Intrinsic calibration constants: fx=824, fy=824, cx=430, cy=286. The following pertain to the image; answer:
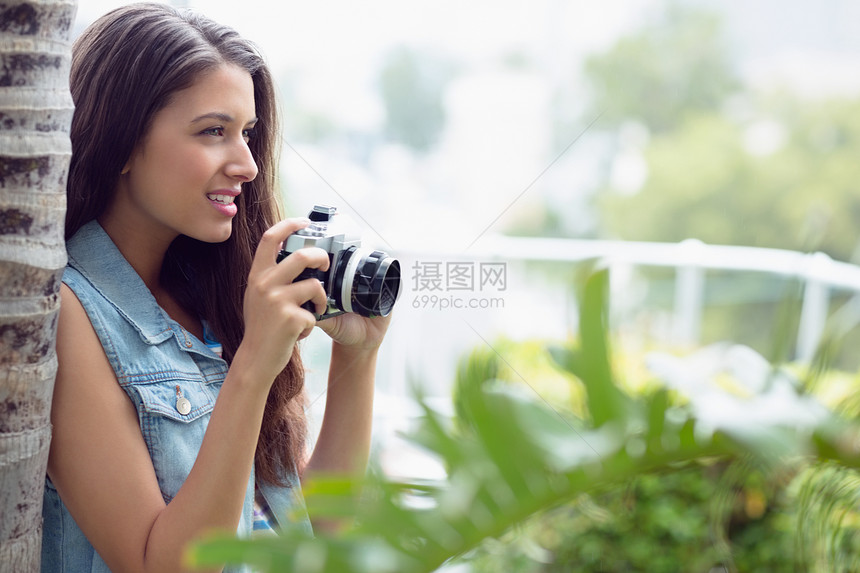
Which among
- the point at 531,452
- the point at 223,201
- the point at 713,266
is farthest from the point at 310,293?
the point at 713,266

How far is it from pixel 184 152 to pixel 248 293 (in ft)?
0.59

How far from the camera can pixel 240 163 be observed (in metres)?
0.88

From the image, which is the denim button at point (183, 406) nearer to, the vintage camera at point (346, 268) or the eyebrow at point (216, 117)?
the vintage camera at point (346, 268)

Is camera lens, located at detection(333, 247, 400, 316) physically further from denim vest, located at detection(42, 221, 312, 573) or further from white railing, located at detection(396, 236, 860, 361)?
white railing, located at detection(396, 236, 860, 361)

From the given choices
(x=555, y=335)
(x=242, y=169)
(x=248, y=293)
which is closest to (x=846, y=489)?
(x=248, y=293)

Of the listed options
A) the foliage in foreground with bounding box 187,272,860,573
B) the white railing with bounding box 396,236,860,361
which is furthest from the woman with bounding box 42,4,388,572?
the white railing with bounding box 396,236,860,361

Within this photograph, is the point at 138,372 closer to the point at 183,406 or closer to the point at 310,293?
the point at 183,406

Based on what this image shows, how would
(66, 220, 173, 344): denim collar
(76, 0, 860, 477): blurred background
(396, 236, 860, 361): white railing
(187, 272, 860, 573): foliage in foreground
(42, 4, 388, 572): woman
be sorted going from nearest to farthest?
(187, 272, 860, 573): foliage in foreground → (42, 4, 388, 572): woman → (66, 220, 173, 344): denim collar → (396, 236, 860, 361): white railing → (76, 0, 860, 477): blurred background

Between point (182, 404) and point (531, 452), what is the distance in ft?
1.72

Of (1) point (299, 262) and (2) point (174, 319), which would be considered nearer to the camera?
(1) point (299, 262)

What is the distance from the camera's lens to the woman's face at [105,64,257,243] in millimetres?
850

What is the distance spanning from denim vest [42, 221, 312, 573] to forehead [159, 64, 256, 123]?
0.52ft

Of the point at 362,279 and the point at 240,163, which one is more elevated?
the point at 240,163

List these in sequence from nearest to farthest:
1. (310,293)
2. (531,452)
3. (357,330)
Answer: (531,452) < (310,293) < (357,330)
